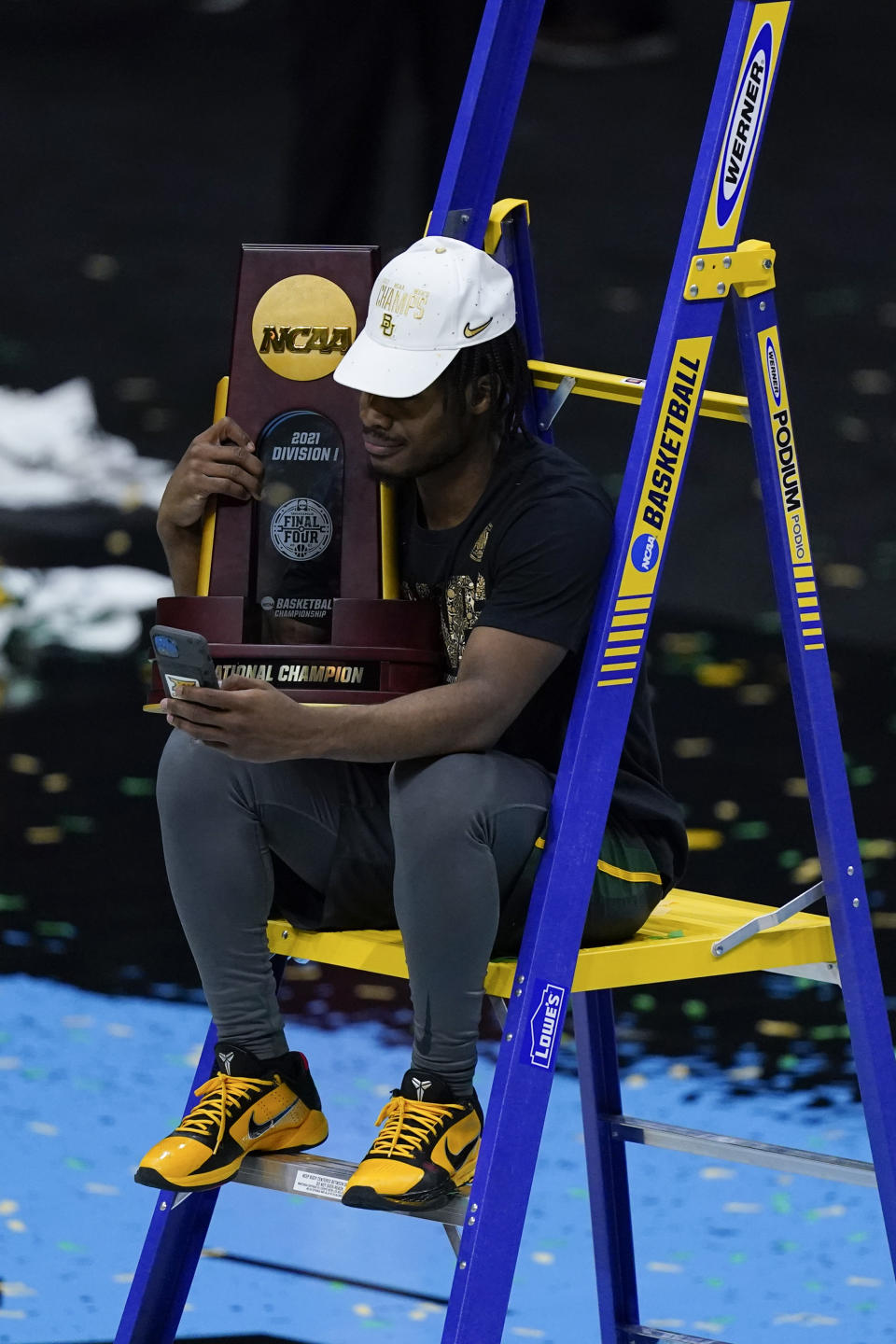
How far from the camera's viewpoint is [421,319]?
187cm

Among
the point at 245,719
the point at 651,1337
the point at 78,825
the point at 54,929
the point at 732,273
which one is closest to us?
the point at 245,719

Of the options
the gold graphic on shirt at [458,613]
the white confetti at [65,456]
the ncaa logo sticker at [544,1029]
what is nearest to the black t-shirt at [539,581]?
A: the gold graphic on shirt at [458,613]

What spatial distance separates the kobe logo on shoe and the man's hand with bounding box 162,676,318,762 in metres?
0.40

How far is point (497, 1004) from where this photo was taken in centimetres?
217

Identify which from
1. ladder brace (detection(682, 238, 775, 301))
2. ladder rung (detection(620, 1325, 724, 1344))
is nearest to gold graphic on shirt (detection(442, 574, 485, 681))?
ladder brace (detection(682, 238, 775, 301))

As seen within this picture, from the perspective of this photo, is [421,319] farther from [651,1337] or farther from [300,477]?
[651,1337]

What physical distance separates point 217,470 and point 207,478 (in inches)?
0.5

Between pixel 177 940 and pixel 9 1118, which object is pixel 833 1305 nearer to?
pixel 9 1118

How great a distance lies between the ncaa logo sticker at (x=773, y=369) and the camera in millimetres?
1918

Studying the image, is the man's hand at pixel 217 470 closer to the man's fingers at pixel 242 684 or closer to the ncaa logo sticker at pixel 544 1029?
the man's fingers at pixel 242 684

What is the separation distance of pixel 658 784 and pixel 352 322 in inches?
21.2

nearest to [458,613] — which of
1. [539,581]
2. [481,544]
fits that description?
[481,544]

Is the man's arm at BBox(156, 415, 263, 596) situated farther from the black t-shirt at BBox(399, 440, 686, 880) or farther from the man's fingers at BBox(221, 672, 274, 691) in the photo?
the man's fingers at BBox(221, 672, 274, 691)

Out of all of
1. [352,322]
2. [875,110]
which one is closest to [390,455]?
[352,322]
